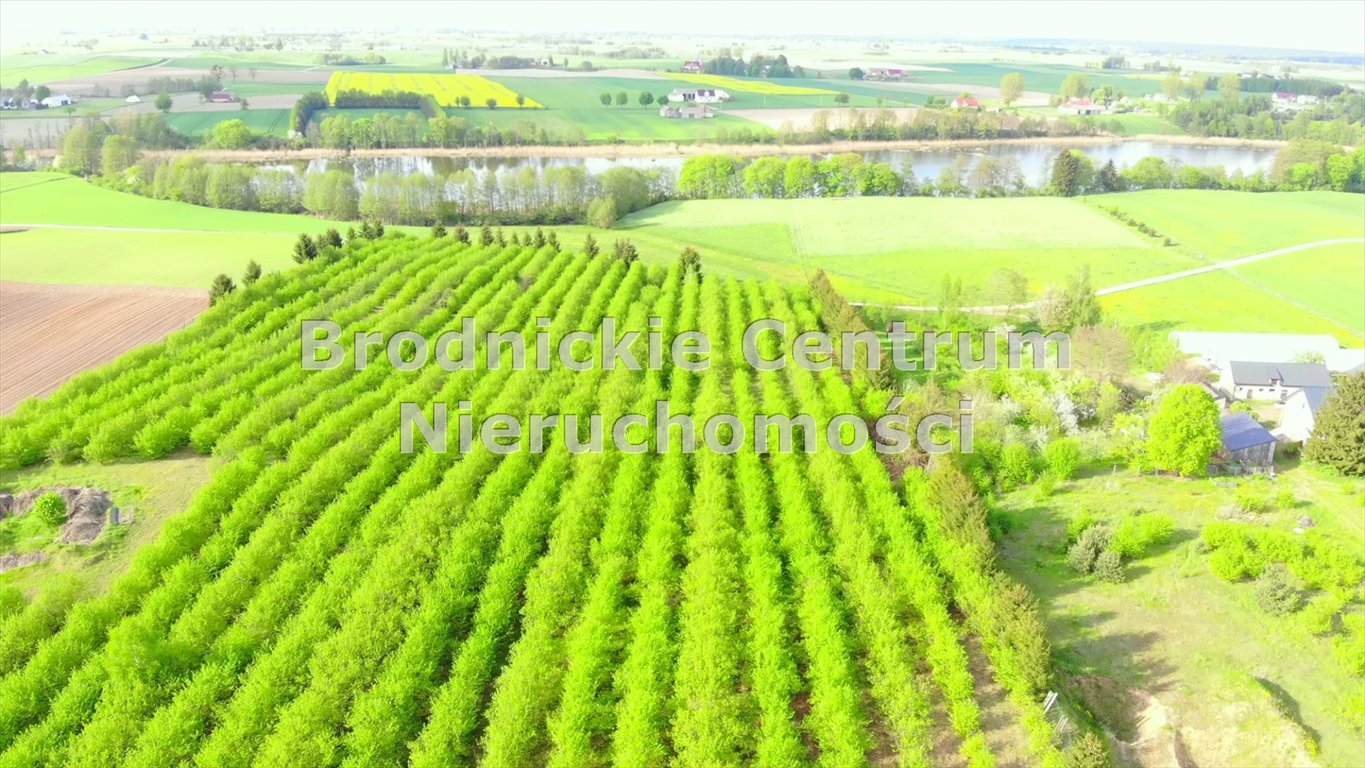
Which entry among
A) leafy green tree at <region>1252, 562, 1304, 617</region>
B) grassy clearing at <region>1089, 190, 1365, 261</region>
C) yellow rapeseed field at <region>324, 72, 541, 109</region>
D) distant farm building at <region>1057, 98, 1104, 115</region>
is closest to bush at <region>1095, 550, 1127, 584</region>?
leafy green tree at <region>1252, 562, 1304, 617</region>

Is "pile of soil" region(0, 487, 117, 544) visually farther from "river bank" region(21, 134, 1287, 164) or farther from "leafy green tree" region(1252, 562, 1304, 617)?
"river bank" region(21, 134, 1287, 164)

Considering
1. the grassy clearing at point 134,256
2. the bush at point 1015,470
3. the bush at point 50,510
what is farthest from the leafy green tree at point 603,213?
the bush at point 50,510

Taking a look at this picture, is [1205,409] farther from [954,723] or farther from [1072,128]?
[1072,128]

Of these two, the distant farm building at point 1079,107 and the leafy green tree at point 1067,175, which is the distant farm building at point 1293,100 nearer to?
the distant farm building at point 1079,107

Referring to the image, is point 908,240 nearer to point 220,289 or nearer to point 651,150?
point 220,289

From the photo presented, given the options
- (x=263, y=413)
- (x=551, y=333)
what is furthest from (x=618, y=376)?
(x=263, y=413)

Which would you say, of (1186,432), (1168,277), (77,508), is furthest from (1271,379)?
(77,508)
